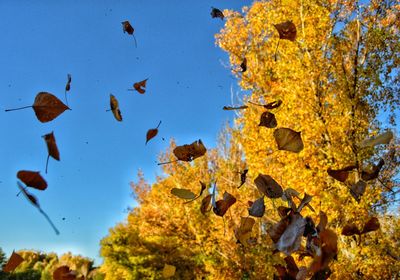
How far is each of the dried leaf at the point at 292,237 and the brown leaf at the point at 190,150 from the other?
934 millimetres

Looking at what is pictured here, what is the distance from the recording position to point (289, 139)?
272 centimetres

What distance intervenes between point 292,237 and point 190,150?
3.73ft

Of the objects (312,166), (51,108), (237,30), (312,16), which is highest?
(237,30)

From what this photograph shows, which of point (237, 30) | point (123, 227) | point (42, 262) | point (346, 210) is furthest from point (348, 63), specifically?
point (42, 262)

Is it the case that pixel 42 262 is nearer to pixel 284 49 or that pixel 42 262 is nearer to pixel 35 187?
pixel 284 49

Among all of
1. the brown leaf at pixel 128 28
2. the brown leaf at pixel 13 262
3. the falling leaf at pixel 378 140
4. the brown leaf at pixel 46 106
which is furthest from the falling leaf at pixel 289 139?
the brown leaf at pixel 13 262

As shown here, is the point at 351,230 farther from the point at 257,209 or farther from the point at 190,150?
the point at 190,150

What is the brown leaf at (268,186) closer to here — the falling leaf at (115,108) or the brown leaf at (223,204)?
the brown leaf at (223,204)

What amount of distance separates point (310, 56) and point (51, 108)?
643cm

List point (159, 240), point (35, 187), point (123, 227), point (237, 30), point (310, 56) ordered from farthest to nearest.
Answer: point (123, 227) < point (159, 240) < point (237, 30) < point (310, 56) < point (35, 187)

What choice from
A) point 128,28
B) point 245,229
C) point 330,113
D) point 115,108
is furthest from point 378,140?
point 330,113

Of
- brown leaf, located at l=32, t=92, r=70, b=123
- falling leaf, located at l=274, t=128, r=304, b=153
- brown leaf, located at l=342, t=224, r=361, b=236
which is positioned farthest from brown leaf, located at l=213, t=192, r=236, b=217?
brown leaf, located at l=32, t=92, r=70, b=123

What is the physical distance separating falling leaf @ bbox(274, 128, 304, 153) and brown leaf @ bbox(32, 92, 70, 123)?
1470mm

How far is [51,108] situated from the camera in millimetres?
2377
